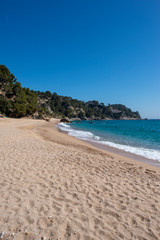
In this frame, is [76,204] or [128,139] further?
[128,139]

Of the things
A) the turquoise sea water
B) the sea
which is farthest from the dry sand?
the turquoise sea water

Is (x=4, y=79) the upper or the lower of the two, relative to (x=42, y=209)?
upper

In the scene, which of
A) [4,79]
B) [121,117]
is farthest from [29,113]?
[121,117]

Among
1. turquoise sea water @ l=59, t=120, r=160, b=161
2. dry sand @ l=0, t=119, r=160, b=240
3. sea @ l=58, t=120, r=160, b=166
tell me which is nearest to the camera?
dry sand @ l=0, t=119, r=160, b=240

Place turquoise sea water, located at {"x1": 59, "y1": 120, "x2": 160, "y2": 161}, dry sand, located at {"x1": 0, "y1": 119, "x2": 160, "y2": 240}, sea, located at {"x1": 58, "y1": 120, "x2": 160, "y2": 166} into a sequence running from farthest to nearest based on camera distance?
1. turquoise sea water, located at {"x1": 59, "y1": 120, "x2": 160, "y2": 161}
2. sea, located at {"x1": 58, "y1": 120, "x2": 160, "y2": 166}
3. dry sand, located at {"x1": 0, "y1": 119, "x2": 160, "y2": 240}

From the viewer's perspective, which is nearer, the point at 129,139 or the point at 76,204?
the point at 76,204

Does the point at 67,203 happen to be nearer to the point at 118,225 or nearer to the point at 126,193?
the point at 118,225

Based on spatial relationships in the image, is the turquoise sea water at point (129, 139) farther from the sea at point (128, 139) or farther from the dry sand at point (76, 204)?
the dry sand at point (76, 204)

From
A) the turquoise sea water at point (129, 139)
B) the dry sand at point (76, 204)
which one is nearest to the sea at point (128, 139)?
the turquoise sea water at point (129, 139)

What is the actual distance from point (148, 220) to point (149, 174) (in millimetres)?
3865

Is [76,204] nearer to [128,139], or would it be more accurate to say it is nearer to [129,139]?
[128,139]

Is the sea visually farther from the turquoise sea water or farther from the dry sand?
the dry sand

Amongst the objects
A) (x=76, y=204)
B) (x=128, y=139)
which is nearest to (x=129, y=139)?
(x=128, y=139)

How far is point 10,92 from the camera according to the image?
62156mm
